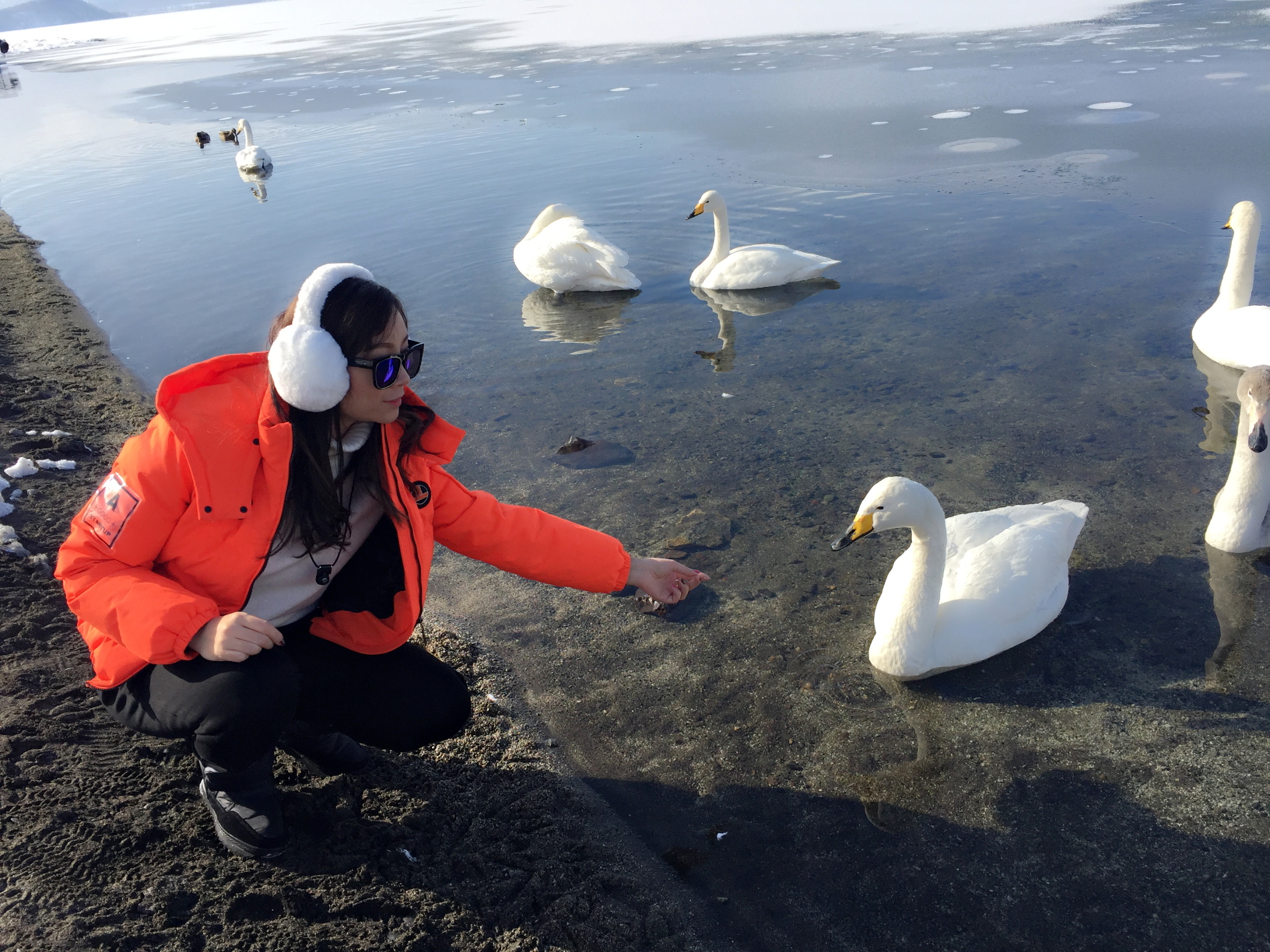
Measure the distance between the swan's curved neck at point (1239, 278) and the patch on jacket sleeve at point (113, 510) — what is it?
21.2 feet

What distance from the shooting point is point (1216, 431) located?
204 inches

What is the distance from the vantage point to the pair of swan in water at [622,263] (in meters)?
7.80

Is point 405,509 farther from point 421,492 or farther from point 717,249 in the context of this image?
point 717,249

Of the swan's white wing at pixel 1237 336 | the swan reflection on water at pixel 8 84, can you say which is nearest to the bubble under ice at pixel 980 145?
the swan's white wing at pixel 1237 336

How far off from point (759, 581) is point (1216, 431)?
2.89 metres

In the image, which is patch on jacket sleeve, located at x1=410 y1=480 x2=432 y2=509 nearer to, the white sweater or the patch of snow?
the white sweater

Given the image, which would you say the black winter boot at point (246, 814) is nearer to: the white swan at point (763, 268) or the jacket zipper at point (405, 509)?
the jacket zipper at point (405, 509)

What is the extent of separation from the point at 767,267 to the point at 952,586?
4.49m

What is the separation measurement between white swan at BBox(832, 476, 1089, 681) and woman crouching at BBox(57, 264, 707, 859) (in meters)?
1.10

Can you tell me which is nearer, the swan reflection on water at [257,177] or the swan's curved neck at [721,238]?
the swan's curved neck at [721,238]

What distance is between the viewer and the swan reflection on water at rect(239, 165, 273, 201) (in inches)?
479

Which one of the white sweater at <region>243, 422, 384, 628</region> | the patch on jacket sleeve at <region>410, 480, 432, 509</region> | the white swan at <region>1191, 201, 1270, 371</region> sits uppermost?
the patch on jacket sleeve at <region>410, 480, 432, 509</region>

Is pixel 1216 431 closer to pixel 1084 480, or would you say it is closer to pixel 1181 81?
pixel 1084 480

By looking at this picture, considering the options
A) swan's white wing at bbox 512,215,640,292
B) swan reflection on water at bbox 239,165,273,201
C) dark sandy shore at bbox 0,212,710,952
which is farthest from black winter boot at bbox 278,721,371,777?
swan reflection on water at bbox 239,165,273,201
